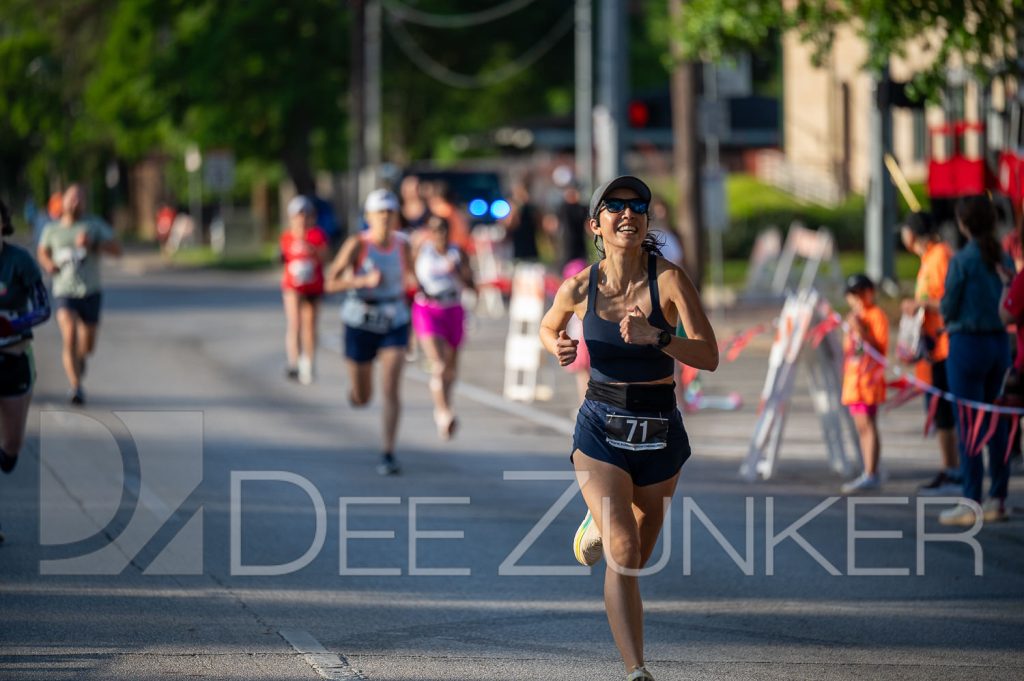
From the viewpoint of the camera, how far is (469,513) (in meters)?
10.6

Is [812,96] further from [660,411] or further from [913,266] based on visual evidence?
[660,411]

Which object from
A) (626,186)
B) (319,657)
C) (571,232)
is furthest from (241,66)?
(626,186)

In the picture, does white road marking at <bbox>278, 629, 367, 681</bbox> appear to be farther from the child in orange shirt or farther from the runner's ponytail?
the child in orange shirt

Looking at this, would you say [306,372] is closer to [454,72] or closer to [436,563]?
[436,563]

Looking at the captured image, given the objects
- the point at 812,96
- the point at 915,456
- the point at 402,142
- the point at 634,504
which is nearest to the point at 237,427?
the point at 915,456

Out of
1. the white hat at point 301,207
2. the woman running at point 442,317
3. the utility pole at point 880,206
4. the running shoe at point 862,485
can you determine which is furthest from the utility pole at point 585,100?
the running shoe at point 862,485

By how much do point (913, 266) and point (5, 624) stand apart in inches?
1097

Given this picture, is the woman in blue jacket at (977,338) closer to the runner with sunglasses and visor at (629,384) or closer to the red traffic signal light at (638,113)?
the runner with sunglasses and visor at (629,384)

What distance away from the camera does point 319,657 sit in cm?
720

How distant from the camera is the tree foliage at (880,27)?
14.1m

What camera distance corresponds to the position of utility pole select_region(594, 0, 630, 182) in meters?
20.2

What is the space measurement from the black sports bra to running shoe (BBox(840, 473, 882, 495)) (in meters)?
5.17
